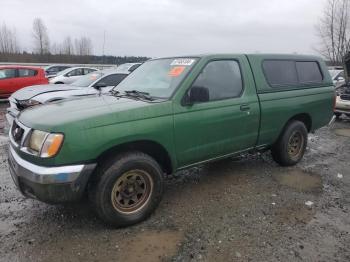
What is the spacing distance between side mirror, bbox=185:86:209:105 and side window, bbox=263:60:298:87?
4.83ft

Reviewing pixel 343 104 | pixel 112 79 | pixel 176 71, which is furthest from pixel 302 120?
pixel 112 79

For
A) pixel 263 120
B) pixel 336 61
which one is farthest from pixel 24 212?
pixel 336 61

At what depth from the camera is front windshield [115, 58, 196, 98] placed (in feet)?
12.6

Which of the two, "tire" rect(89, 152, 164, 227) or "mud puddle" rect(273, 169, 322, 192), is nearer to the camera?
"tire" rect(89, 152, 164, 227)

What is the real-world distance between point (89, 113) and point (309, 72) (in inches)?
157

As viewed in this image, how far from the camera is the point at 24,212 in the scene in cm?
382

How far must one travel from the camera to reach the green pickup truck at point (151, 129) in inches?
119

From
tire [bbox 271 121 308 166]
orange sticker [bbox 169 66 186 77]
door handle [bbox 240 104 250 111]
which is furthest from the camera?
tire [bbox 271 121 308 166]

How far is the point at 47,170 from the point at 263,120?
3.00 m

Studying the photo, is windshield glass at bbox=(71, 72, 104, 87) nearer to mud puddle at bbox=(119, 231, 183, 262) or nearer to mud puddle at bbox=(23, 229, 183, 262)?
mud puddle at bbox=(23, 229, 183, 262)

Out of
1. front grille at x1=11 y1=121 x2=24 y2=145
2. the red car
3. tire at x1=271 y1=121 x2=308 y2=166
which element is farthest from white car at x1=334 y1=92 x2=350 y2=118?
Answer: the red car

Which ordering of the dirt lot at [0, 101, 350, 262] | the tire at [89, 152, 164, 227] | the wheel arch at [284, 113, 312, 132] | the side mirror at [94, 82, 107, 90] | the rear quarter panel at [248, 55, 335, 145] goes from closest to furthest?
the dirt lot at [0, 101, 350, 262] → the tire at [89, 152, 164, 227] → the rear quarter panel at [248, 55, 335, 145] → the wheel arch at [284, 113, 312, 132] → the side mirror at [94, 82, 107, 90]

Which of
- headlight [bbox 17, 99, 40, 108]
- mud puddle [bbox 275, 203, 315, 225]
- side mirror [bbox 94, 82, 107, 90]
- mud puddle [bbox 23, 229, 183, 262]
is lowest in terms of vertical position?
mud puddle [bbox 275, 203, 315, 225]

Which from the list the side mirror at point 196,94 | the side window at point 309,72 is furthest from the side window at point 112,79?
the side mirror at point 196,94
